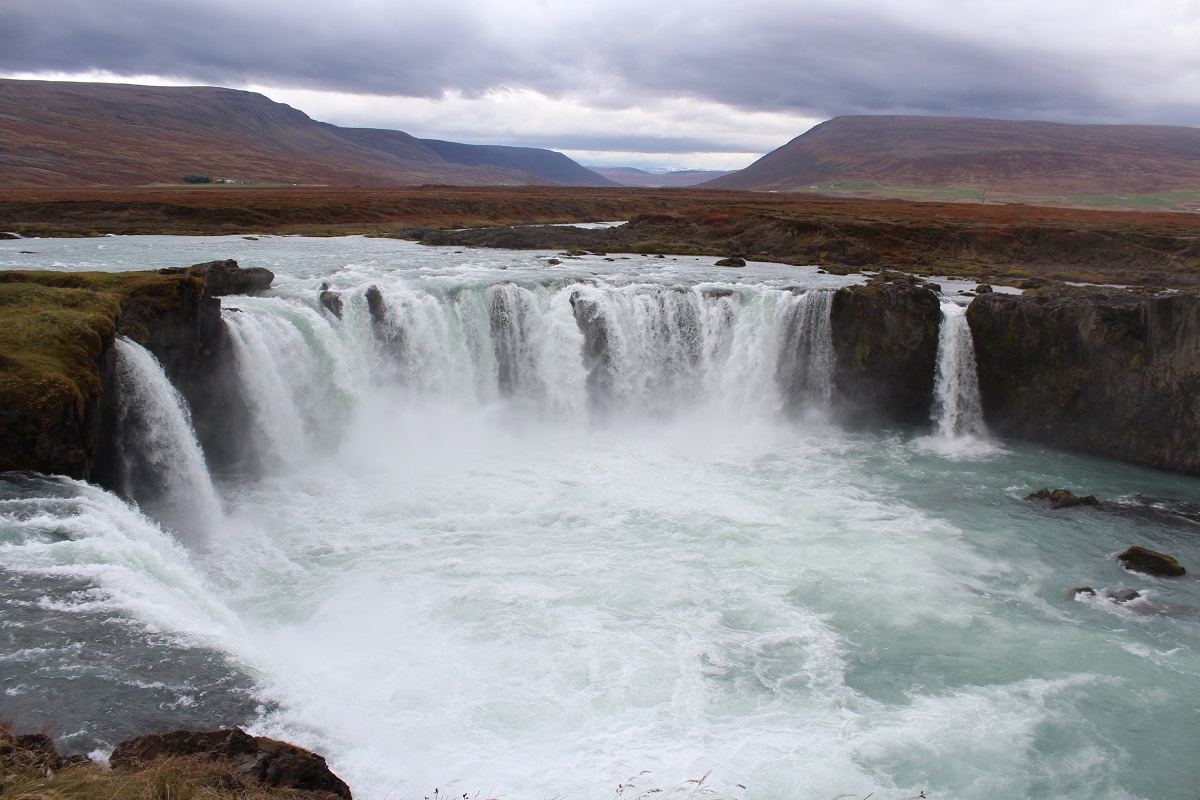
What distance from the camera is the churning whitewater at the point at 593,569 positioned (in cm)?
997

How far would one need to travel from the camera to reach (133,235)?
43.6m

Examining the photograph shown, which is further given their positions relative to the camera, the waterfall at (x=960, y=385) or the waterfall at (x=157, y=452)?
the waterfall at (x=960, y=385)

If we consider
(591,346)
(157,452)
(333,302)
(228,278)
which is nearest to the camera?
(157,452)

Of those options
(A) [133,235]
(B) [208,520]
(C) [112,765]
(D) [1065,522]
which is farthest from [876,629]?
(A) [133,235]

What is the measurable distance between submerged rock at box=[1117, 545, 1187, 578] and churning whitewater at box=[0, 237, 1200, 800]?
0.37 m

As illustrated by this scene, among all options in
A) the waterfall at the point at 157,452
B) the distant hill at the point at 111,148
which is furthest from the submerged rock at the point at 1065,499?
the distant hill at the point at 111,148

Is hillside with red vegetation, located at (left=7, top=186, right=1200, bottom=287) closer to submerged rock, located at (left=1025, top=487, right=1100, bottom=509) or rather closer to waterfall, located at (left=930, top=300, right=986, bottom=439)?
waterfall, located at (left=930, top=300, right=986, bottom=439)

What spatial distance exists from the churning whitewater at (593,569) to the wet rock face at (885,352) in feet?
2.12

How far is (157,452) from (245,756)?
10908mm

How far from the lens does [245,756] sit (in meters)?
7.80

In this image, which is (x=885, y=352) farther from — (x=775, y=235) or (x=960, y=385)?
(x=775, y=235)

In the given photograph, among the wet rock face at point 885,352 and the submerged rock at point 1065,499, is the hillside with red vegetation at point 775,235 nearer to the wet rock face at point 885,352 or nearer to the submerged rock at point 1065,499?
the wet rock face at point 885,352

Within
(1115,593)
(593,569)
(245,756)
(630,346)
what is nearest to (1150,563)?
(1115,593)

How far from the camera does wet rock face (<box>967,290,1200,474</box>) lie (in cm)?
2327
